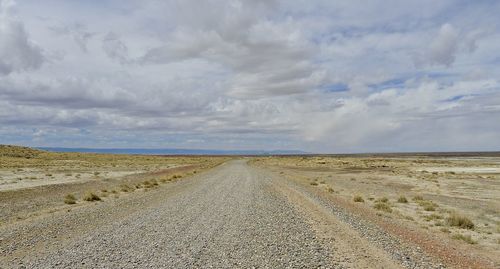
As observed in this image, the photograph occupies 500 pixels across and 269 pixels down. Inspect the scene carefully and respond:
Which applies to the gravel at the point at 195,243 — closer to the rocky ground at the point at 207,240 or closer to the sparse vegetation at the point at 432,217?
the rocky ground at the point at 207,240

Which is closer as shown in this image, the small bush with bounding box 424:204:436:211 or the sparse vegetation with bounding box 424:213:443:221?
the sparse vegetation with bounding box 424:213:443:221

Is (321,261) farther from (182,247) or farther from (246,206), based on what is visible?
(246,206)

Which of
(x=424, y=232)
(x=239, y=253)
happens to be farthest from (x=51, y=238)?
(x=424, y=232)

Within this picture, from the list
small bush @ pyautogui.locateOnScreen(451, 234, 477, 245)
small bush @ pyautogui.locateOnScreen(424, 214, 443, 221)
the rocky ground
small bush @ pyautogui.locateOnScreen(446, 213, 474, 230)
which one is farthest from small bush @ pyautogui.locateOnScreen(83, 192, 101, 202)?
small bush @ pyautogui.locateOnScreen(451, 234, 477, 245)

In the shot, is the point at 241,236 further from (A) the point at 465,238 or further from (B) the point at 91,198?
(B) the point at 91,198

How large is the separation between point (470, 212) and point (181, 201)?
15.7 metres

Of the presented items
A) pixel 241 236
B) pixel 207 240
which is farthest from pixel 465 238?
pixel 207 240

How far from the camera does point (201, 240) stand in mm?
12273

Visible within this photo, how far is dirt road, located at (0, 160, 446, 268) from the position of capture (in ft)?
32.7

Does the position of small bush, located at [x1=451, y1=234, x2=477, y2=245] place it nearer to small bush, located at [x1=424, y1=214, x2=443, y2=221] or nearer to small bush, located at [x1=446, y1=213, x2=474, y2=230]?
small bush, located at [x1=446, y1=213, x2=474, y2=230]

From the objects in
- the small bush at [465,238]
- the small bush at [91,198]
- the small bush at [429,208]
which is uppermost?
the small bush at [91,198]

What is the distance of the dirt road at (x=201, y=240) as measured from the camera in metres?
9.95

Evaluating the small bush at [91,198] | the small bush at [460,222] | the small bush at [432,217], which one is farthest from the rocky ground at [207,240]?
the small bush at [91,198]

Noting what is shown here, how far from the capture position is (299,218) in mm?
16766
